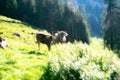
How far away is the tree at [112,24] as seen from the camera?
6001 cm

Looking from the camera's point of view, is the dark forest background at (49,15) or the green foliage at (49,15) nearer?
the dark forest background at (49,15)

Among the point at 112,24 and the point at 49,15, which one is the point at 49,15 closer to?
the point at 49,15

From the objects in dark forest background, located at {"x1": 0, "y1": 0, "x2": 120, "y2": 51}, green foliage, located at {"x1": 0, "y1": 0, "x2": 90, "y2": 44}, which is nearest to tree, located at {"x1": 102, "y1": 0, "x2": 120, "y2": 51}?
dark forest background, located at {"x1": 0, "y1": 0, "x2": 120, "y2": 51}

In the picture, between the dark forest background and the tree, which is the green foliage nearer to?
the dark forest background

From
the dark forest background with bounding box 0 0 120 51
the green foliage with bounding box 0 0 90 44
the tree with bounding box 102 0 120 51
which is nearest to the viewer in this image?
the tree with bounding box 102 0 120 51

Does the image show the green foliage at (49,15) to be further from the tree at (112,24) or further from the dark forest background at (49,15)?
the tree at (112,24)

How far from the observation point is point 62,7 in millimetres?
100500

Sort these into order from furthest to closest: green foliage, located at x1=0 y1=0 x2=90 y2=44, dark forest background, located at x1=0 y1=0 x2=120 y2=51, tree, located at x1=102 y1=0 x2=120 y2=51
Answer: green foliage, located at x1=0 y1=0 x2=90 y2=44
dark forest background, located at x1=0 y1=0 x2=120 y2=51
tree, located at x1=102 y1=0 x2=120 y2=51

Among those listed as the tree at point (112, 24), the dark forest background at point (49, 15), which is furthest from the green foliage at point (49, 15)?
the tree at point (112, 24)

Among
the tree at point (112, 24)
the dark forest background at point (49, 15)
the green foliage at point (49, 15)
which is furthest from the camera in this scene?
the green foliage at point (49, 15)

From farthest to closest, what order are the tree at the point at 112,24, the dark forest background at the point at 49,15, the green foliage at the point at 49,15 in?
1. the green foliage at the point at 49,15
2. the dark forest background at the point at 49,15
3. the tree at the point at 112,24

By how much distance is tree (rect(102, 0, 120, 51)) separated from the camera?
60.0m

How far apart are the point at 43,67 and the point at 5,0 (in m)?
66.4

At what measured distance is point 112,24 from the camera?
60719 mm
